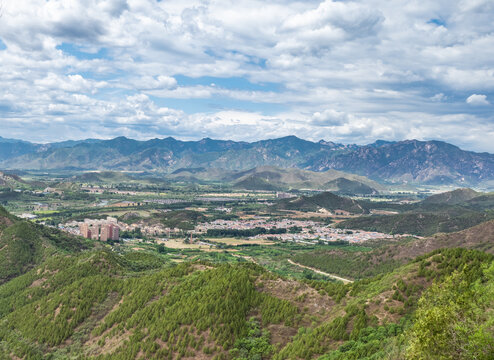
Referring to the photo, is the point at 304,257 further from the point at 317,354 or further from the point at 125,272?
the point at 317,354

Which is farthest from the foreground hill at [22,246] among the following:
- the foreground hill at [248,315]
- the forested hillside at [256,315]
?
the foreground hill at [248,315]

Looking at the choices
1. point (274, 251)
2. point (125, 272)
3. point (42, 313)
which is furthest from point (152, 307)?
point (274, 251)

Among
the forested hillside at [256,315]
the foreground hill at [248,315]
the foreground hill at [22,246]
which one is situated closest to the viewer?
the forested hillside at [256,315]

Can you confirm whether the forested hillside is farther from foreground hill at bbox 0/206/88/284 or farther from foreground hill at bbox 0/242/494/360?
foreground hill at bbox 0/206/88/284

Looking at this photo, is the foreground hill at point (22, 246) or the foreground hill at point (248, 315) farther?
the foreground hill at point (22, 246)

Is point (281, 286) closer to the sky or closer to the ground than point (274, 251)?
closer to the sky

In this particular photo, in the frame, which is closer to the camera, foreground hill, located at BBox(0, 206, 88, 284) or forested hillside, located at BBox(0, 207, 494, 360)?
forested hillside, located at BBox(0, 207, 494, 360)

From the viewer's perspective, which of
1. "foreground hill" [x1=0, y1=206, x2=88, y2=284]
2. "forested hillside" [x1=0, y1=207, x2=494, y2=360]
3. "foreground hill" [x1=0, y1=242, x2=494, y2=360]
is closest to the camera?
"forested hillside" [x1=0, y1=207, x2=494, y2=360]

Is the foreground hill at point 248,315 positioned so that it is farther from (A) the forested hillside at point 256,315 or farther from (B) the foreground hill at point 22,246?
(B) the foreground hill at point 22,246

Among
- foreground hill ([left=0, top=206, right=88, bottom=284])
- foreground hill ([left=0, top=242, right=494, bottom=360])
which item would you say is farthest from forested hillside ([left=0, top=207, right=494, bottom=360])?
foreground hill ([left=0, top=206, right=88, bottom=284])

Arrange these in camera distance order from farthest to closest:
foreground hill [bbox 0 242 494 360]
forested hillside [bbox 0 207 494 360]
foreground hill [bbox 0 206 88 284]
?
foreground hill [bbox 0 206 88 284]
foreground hill [bbox 0 242 494 360]
forested hillside [bbox 0 207 494 360]

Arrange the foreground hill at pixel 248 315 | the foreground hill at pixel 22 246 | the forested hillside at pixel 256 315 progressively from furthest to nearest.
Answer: the foreground hill at pixel 22 246, the foreground hill at pixel 248 315, the forested hillside at pixel 256 315
